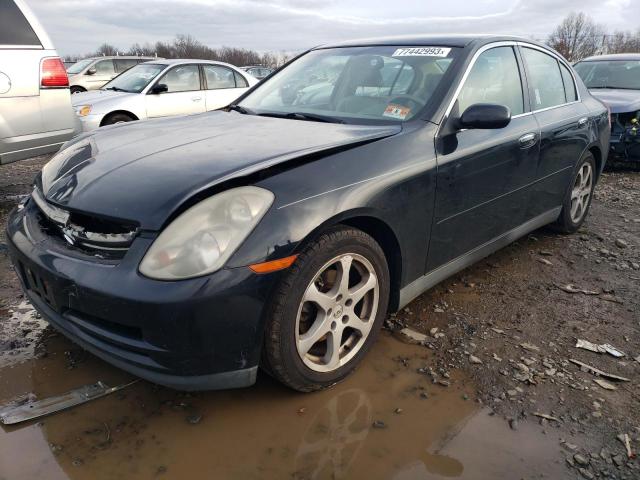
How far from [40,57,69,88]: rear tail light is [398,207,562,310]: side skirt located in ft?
13.7

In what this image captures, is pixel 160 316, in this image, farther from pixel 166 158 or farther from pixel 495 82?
pixel 495 82

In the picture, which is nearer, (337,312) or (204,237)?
(204,237)

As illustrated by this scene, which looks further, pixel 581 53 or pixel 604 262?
pixel 581 53

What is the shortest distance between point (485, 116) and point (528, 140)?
0.85m

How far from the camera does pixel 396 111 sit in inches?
108

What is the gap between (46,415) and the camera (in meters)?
2.11

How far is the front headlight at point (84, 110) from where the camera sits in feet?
23.5

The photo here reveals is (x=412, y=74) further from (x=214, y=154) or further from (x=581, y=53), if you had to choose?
(x=581, y=53)

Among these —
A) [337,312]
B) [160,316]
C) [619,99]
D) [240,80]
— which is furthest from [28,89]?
[619,99]

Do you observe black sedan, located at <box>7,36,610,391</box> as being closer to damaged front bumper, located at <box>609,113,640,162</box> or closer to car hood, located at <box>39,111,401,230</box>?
car hood, located at <box>39,111,401,230</box>

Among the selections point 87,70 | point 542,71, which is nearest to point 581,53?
point 87,70

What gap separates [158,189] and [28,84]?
3639mm

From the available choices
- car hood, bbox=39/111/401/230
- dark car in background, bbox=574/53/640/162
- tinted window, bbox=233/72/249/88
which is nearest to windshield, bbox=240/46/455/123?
car hood, bbox=39/111/401/230

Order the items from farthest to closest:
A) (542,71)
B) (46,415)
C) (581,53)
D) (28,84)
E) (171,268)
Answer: (581,53) < (28,84) < (542,71) < (46,415) < (171,268)
